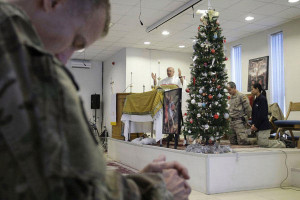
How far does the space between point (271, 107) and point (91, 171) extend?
790 cm

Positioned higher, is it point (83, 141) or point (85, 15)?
point (85, 15)

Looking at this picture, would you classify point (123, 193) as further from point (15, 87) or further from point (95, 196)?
point (15, 87)

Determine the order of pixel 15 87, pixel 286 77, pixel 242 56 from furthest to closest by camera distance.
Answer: pixel 242 56, pixel 286 77, pixel 15 87

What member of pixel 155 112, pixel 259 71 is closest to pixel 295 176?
pixel 155 112

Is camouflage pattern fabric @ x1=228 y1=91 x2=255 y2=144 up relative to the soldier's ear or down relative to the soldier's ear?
down

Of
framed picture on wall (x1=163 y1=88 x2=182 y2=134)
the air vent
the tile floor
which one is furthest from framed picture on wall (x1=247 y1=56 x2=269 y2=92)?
the air vent

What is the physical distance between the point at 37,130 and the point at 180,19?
314 inches

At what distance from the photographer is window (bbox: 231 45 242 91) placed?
9953 mm

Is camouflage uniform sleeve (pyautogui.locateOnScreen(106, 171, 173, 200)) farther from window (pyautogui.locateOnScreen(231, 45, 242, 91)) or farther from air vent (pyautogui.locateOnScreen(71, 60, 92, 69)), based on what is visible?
air vent (pyautogui.locateOnScreen(71, 60, 92, 69))

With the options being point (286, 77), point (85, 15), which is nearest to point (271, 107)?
point (286, 77)

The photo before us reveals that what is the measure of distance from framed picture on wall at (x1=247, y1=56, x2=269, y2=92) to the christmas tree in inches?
180

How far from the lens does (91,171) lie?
38cm

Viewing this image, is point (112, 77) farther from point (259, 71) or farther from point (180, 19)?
point (259, 71)

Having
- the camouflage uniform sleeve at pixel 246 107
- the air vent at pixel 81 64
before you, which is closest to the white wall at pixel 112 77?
the air vent at pixel 81 64
